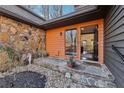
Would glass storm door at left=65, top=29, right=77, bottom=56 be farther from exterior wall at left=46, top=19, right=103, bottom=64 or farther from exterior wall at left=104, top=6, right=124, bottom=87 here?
exterior wall at left=104, top=6, right=124, bottom=87

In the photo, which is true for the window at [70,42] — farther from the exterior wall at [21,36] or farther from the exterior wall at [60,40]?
the exterior wall at [21,36]

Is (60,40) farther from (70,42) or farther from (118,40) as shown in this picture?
(118,40)

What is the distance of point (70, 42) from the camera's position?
513 centimetres

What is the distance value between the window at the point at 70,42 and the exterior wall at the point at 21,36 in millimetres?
2031

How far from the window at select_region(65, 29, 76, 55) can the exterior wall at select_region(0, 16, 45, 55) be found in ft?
6.66

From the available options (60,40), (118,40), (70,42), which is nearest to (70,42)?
(70,42)

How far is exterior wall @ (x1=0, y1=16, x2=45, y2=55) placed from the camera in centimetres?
383

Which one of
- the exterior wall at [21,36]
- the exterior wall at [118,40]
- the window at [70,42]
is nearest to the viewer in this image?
the exterior wall at [118,40]

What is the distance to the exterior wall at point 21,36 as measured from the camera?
12.6 feet

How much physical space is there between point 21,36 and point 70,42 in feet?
9.41

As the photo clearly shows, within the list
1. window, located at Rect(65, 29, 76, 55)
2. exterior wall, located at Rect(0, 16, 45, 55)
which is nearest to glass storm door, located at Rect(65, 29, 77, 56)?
window, located at Rect(65, 29, 76, 55)

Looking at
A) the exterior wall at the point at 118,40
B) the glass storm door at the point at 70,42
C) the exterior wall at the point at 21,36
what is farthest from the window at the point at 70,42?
the exterior wall at the point at 118,40
